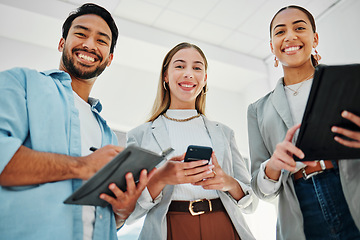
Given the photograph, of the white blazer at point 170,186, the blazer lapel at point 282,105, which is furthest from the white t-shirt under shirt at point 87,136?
the blazer lapel at point 282,105

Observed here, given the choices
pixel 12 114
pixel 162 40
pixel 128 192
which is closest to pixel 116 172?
pixel 128 192

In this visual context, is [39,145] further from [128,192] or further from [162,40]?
[162,40]

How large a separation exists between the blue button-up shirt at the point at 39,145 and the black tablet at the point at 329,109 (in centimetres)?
87

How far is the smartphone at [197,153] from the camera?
4.26 ft

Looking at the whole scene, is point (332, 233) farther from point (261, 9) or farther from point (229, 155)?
point (261, 9)

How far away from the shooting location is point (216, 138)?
1921 mm

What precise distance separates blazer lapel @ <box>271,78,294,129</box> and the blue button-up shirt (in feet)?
3.09

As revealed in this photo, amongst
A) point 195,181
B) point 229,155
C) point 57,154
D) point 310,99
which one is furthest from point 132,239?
point 310,99

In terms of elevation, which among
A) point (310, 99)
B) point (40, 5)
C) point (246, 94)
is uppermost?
point (40, 5)

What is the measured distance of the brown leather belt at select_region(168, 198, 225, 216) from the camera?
1589 millimetres

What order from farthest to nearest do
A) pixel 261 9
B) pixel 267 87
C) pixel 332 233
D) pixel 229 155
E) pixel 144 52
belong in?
pixel 267 87 → pixel 144 52 → pixel 261 9 → pixel 229 155 → pixel 332 233

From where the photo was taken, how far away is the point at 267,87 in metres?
5.07

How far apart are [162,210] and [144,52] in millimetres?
3222

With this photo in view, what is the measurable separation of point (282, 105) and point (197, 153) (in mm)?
598
